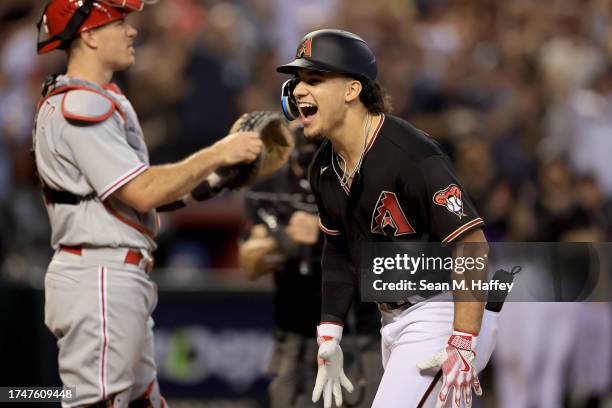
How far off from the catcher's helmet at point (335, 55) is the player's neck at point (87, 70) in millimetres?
1052

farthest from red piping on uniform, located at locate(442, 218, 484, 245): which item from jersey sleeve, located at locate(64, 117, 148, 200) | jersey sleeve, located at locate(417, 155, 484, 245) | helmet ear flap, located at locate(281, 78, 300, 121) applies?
jersey sleeve, located at locate(64, 117, 148, 200)

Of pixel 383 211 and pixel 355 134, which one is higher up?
pixel 355 134

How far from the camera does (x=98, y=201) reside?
5020mm

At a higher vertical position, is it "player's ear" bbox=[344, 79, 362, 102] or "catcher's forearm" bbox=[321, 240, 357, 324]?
"player's ear" bbox=[344, 79, 362, 102]

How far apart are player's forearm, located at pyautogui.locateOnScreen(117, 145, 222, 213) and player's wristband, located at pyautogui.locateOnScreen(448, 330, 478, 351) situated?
4.65 feet

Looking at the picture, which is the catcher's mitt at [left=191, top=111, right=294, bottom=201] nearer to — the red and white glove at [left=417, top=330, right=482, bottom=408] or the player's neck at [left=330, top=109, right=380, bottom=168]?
the player's neck at [left=330, top=109, right=380, bottom=168]

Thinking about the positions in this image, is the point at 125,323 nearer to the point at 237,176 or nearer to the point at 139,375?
the point at 139,375

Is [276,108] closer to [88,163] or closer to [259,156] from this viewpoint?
[259,156]

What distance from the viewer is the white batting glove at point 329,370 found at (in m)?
4.70

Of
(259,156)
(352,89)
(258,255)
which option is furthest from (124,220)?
(258,255)

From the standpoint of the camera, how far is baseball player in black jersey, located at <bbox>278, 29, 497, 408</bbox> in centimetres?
438

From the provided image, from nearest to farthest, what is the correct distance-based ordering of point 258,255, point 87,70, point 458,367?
point 458,367, point 87,70, point 258,255

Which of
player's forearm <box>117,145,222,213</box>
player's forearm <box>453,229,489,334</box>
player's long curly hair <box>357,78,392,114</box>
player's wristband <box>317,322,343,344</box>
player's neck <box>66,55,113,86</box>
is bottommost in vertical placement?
player's wristband <box>317,322,343,344</box>

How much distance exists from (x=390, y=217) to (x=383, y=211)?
0.13ft
